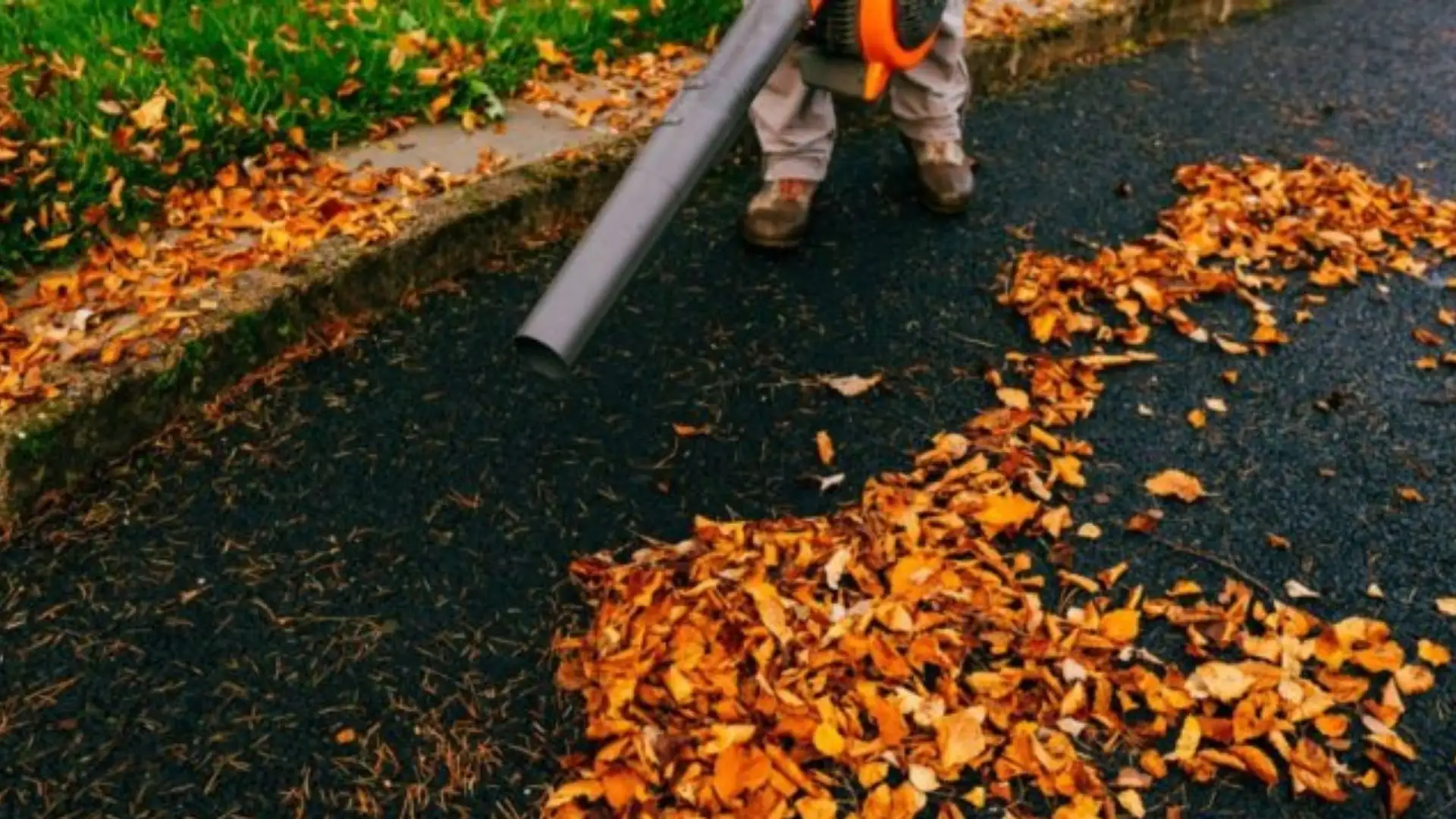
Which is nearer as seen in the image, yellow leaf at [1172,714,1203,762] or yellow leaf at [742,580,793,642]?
yellow leaf at [1172,714,1203,762]

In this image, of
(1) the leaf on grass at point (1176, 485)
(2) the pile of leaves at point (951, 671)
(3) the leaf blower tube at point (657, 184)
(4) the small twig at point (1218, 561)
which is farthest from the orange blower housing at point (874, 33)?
(4) the small twig at point (1218, 561)

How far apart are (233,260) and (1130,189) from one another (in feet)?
7.70

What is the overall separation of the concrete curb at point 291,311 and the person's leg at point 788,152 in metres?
0.35

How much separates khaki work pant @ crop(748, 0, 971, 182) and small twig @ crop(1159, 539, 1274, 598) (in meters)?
1.35

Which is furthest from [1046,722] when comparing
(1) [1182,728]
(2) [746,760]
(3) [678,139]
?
(3) [678,139]

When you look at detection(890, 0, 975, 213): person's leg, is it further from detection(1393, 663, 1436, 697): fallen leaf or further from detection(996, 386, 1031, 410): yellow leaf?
detection(1393, 663, 1436, 697): fallen leaf

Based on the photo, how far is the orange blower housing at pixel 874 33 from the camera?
2449 millimetres

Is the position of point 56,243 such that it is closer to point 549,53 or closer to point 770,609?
point 549,53

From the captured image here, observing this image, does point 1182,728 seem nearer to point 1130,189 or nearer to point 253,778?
point 253,778

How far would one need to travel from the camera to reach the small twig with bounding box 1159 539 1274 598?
2261 millimetres

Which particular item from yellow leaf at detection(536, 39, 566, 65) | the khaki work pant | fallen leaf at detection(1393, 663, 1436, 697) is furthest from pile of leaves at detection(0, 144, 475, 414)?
fallen leaf at detection(1393, 663, 1436, 697)

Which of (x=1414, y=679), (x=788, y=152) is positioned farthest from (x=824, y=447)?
(x=1414, y=679)

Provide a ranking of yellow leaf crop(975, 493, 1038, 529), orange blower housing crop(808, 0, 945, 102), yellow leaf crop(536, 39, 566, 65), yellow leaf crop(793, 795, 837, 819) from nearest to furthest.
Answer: yellow leaf crop(793, 795, 837, 819)
yellow leaf crop(975, 493, 1038, 529)
orange blower housing crop(808, 0, 945, 102)
yellow leaf crop(536, 39, 566, 65)

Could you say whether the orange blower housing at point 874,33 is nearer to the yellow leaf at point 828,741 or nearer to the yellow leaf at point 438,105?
the yellow leaf at point 438,105
